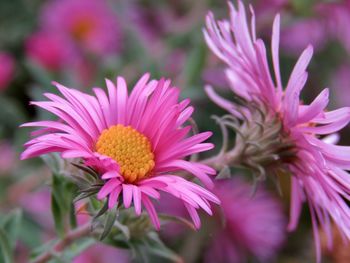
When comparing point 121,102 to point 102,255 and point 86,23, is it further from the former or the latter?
point 86,23

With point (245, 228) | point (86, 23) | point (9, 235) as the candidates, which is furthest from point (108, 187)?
→ point (86, 23)

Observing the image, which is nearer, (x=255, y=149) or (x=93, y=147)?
(x=93, y=147)

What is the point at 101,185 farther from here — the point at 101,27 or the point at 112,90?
the point at 101,27

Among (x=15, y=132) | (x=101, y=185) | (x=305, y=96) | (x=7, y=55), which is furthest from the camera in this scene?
(x=305, y=96)

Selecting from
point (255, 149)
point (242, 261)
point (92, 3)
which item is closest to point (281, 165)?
point (255, 149)

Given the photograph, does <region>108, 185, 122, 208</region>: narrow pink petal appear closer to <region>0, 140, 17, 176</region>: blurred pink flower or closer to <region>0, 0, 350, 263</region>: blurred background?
<region>0, 0, 350, 263</region>: blurred background

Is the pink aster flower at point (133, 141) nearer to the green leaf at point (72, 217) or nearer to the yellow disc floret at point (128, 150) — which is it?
the yellow disc floret at point (128, 150)

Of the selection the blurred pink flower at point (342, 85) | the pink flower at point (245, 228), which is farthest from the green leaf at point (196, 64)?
the blurred pink flower at point (342, 85)
